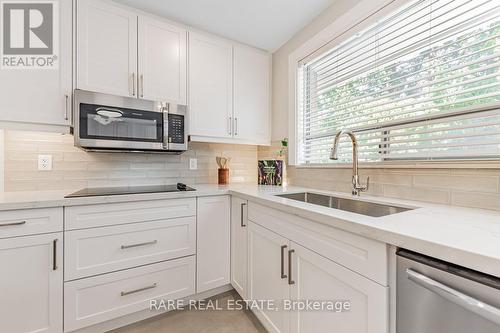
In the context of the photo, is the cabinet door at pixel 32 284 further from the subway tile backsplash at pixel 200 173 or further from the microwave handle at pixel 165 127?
the microwave handle at pixel 165 127

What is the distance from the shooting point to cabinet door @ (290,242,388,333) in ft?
2.46

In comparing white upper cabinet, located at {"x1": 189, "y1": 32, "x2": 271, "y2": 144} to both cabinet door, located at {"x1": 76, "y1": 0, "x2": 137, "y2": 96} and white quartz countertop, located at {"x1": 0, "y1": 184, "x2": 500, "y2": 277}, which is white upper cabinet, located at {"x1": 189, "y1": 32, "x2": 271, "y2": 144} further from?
white quartz countertop, located at {"x1": 0, "y1": 184, "x2": 500, "y2": 277}

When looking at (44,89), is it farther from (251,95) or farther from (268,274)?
(268,274)

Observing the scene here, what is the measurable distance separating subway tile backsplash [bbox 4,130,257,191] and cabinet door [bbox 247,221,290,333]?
3.28 ft

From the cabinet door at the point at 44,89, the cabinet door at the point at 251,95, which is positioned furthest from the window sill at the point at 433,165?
the cabinet door at the point at 44,89

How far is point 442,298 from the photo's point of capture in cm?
59

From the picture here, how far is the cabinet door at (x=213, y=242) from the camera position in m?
1.73

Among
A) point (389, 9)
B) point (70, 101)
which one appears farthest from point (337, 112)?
point (70, 101)

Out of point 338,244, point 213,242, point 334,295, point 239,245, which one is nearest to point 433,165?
point 338,244

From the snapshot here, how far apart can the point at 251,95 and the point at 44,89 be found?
5.29ft

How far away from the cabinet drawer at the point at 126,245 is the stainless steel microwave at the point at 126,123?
59 centimetres

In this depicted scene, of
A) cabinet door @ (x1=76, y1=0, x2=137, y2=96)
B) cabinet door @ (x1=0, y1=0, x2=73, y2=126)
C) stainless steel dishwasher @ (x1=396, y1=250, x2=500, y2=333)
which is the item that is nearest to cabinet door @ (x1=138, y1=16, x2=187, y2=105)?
cabinet door @ (x1=76, y1=0, x2=137, y2=96)

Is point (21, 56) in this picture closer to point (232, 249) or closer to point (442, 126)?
point (232, 249)

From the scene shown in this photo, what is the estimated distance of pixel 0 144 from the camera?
155cm
